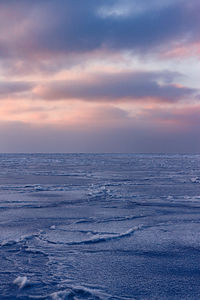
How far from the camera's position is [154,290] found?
12.0 ft

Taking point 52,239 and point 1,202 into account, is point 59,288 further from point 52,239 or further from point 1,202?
point 1,202

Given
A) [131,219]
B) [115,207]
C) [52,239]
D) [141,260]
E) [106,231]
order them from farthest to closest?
1. [115,207]
2. [131,219]
3. [106,231]
4. [52,239]
5. [141,260]

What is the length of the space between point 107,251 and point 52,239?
1195 mm

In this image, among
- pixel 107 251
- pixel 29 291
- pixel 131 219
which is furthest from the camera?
pixel 131 219

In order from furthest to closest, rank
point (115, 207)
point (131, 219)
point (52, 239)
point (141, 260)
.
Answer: point (115, 207)
point (131, 219)
point (52, 239)
point (141, 260)

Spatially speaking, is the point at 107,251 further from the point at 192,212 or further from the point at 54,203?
the point at 54,203

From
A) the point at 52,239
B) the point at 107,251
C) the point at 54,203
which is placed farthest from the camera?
the point at 54,203

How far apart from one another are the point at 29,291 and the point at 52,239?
2104 mm

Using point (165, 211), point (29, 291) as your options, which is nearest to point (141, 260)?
point (29, 291)

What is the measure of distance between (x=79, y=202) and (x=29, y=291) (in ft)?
21.1

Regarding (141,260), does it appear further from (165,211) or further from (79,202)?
(79,202)

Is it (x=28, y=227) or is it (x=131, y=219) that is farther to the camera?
(x=131, y=219)

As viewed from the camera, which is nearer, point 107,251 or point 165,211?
point 107,251

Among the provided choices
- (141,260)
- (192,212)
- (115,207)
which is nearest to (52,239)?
(141,260)
